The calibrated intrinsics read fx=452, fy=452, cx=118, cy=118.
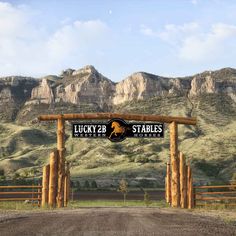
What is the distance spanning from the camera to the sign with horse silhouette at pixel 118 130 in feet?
81.8

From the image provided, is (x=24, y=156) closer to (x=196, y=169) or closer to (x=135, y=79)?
(x=196, y=169)

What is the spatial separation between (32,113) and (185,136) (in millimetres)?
71880

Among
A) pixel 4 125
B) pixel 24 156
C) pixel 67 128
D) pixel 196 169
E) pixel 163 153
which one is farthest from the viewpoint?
pixel 4 125

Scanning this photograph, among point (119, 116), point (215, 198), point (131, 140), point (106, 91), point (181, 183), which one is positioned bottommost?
point (215, 198)

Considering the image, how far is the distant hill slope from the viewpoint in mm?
95500

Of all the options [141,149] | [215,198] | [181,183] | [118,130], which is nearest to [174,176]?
[181,183]

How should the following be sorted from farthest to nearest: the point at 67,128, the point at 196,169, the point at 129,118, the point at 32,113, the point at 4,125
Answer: the point at 32,113 < the point at 4,125 < the point at 67,128 < the point at 196,169 < the point at 129,118

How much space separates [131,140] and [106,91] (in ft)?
237

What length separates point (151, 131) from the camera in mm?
24969

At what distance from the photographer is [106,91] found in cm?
19512

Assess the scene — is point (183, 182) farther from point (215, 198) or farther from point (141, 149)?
point (141, 149)

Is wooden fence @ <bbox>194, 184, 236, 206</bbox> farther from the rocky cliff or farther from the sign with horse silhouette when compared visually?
the rocky cliff

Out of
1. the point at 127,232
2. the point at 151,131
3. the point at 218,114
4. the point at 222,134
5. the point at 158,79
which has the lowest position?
the point at 127,232

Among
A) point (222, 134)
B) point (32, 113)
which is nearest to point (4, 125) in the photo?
point (32, 113)
